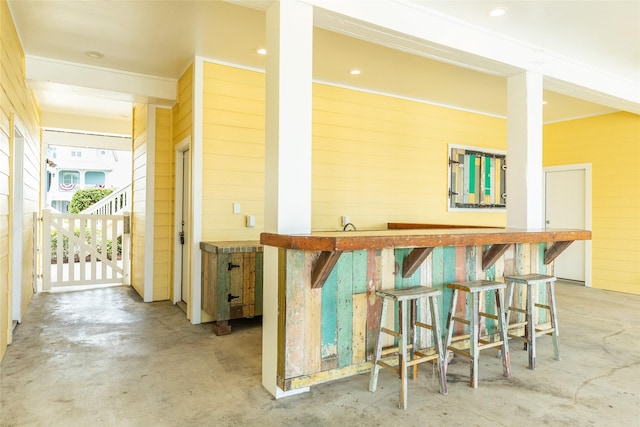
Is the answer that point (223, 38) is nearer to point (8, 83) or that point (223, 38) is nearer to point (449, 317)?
point (8, 83)

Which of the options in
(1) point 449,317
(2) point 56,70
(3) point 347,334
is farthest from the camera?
(2) point 56,70

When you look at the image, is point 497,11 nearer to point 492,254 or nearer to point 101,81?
point 492,254

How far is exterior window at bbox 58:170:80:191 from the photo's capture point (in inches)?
569

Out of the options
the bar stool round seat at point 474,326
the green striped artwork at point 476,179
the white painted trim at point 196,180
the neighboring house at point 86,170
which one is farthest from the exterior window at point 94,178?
the bar stool round seat at point 474,326

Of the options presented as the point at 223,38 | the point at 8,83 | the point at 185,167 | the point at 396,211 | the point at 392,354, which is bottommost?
the point at 392,354

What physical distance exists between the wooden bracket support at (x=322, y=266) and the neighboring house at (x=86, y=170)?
1321 cm

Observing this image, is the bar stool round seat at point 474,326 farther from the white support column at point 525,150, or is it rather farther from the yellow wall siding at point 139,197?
the yellow wall siding at point 139,197

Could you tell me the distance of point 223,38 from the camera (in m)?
3.69

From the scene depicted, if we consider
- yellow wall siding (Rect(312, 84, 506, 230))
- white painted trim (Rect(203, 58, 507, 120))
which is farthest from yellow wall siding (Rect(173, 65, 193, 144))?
yellow wall siding (Rect(312, 84, 506, 230))

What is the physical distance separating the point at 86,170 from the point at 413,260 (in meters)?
14.6

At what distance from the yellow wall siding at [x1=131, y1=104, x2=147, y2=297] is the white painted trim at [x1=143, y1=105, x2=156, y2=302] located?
0.28 ft

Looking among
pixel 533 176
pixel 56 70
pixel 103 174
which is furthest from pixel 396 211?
pixel 103 174

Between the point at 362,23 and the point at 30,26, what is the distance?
2.93 metres

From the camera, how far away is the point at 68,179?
14711 millimetres
